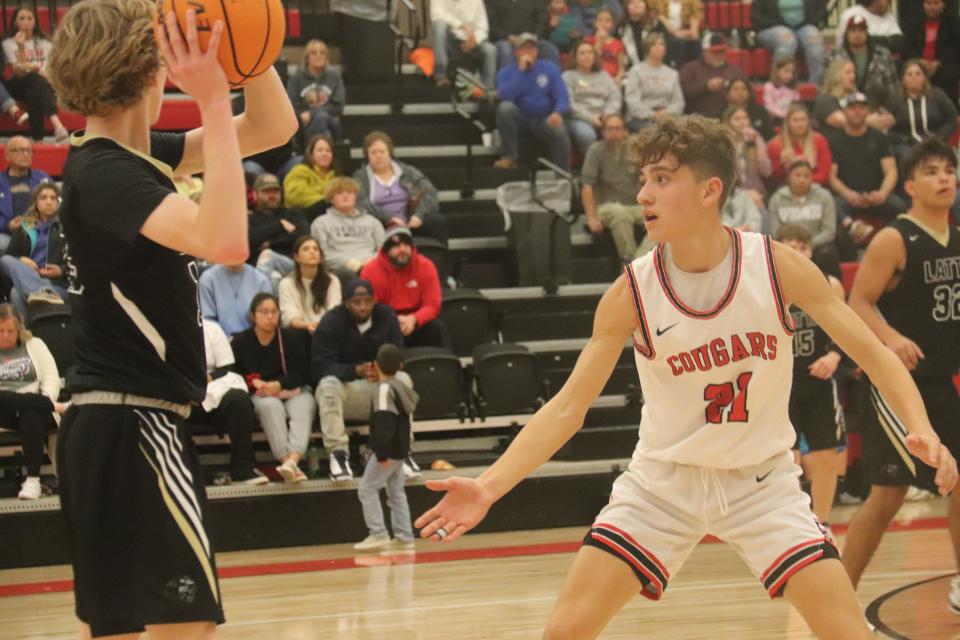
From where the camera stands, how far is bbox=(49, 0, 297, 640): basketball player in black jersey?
2.89 metres

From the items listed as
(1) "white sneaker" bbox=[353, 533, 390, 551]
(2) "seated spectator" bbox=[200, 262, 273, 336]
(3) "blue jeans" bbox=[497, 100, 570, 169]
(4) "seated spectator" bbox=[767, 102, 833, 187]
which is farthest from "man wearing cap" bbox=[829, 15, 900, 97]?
(1) "white sneaker" bbox=[353, 533, 390, 551]

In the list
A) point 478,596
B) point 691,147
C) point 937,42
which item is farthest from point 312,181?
point 937,42

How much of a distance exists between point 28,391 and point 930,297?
544 cm

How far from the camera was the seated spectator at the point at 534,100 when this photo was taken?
12047mm

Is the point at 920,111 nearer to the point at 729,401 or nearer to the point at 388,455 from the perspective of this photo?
the point at 388,455

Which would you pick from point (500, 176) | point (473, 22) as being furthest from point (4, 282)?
point (473, 22)

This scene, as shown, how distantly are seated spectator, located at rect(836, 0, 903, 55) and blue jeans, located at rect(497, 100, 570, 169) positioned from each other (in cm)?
393

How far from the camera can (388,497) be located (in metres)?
8.62

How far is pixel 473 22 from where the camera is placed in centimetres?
1310

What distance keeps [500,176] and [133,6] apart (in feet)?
31.6

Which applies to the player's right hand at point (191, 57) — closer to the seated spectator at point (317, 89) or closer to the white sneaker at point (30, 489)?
the white sneaker at point (30, 489)

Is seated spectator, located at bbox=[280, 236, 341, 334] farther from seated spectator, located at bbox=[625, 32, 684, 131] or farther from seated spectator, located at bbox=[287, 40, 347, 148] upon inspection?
seated spectator, located at bbox=[625, 32, 684, 131]

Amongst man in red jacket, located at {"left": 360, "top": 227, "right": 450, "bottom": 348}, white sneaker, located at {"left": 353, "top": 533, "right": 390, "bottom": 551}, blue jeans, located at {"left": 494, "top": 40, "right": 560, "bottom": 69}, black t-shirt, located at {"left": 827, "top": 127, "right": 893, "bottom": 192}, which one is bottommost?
white sneaker, located at {"left": 353, "top": 533, "right": 390, "bottom": 551}

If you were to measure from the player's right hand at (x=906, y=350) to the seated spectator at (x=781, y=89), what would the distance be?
786 cm
